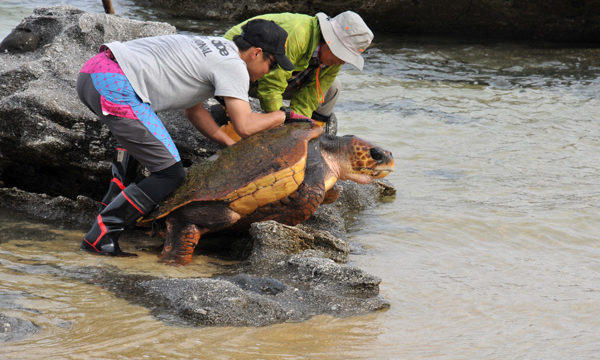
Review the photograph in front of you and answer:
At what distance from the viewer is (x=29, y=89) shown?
4215 mm

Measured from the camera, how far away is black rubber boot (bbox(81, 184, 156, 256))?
3582 millimetres

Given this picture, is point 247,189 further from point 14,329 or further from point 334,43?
point 14,329

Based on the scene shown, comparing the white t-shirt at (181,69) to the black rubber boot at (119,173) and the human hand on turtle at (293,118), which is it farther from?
the human hand on turtle at (293,118)

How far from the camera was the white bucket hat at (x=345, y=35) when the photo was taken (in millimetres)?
4152

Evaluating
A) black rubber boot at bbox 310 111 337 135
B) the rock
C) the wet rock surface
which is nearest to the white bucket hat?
black rubber boot at bbox 310 111 337 135

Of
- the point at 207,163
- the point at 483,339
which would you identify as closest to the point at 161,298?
the point at 207,163

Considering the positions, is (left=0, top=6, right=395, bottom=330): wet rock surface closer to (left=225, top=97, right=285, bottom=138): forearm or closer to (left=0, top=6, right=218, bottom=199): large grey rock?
(left=0, top=6, right=218, bottom=199): large grey rock

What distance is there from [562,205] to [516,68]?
587 cm

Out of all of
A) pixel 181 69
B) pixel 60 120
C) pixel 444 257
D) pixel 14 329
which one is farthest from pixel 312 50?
pixel 14 329

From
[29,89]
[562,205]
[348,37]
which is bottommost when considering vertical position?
[562,205]

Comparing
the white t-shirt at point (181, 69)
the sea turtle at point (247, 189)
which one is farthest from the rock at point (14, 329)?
the white t-shirt at point (181, 69)

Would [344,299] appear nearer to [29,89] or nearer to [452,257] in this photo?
[452,257]

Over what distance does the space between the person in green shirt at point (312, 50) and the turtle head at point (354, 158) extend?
1.24 feet

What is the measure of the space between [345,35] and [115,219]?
186 centimetres
